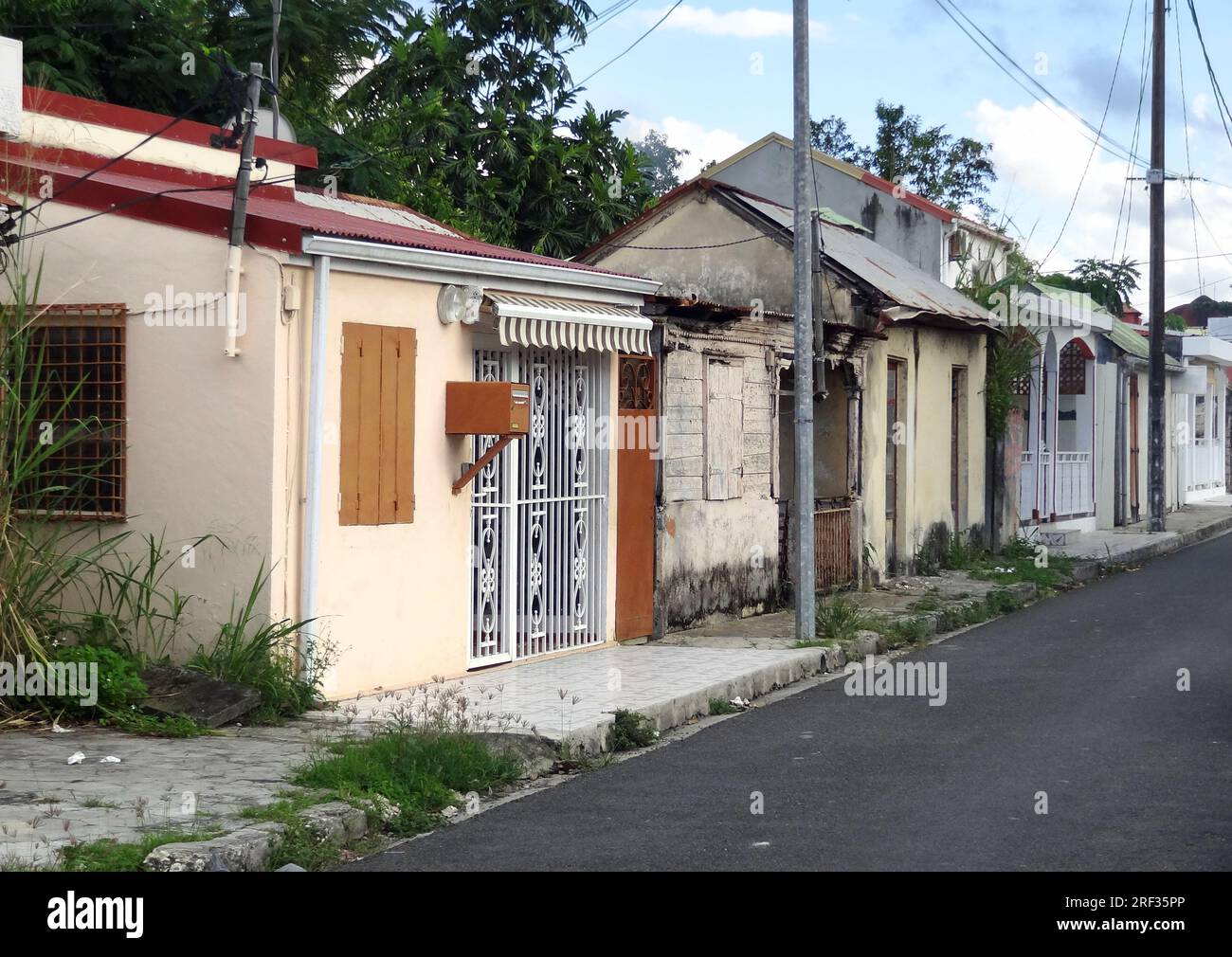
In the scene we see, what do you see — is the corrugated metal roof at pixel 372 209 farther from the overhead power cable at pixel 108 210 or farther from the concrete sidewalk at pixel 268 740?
the concrete sidewalk at pixel 268 740

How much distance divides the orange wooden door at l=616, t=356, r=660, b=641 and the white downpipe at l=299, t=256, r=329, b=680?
3.75m

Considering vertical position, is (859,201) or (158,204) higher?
(859,201)

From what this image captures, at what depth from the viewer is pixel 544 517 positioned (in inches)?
470

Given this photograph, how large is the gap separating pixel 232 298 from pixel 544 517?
3.62m

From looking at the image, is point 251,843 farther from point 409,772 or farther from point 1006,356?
point 1006,356

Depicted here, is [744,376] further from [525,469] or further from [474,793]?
[474,793]

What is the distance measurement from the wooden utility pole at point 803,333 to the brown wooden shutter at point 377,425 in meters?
3.80

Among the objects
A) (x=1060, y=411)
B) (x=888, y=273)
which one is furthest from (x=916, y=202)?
(x=888, y=273)

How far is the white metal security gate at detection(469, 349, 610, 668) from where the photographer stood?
11344mm

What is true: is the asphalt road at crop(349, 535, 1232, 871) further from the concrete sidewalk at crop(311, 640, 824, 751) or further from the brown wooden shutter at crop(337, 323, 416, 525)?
the brown wooden shutter at crop(337, 323, 416, 525)

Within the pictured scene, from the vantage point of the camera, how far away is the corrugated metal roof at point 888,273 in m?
17.5

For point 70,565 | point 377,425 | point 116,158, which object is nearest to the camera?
point 70,565

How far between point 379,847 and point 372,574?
136 inches

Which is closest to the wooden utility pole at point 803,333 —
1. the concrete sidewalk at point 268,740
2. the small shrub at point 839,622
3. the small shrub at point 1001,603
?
the small shrub at point 839,622
